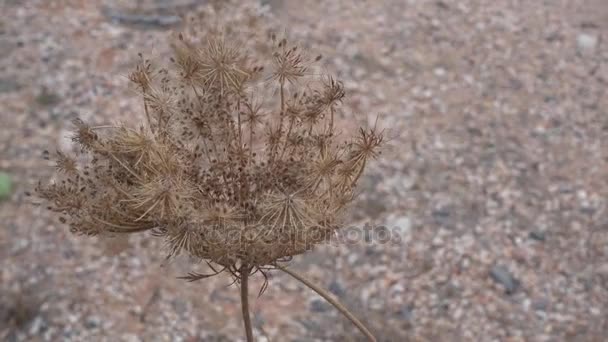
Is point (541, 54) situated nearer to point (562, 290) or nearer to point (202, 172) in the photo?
point (562, 290)

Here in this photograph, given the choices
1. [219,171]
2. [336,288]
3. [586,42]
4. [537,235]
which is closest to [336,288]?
[336,288]

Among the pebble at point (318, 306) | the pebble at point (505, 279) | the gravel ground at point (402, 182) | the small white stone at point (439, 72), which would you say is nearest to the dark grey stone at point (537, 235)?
the gravel ground at point (402, 182)

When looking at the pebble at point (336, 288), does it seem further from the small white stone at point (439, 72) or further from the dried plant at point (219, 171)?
the small white stone at point (439, 72)

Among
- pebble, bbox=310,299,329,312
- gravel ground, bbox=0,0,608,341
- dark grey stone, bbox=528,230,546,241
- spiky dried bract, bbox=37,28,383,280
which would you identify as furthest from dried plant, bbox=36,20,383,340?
dark grey stone, bbox=528,230,546,241

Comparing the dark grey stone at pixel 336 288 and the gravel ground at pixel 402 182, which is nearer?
the gravel ground at pixel 402 182

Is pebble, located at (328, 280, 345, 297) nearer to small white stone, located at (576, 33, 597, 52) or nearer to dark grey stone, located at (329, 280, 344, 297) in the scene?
dark grey stone, located at (329, 280, 344, 297)

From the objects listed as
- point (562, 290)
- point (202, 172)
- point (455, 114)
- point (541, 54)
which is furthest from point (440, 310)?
point (541, 54)

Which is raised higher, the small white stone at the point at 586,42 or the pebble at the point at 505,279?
the small white stone at the point at 586,42
